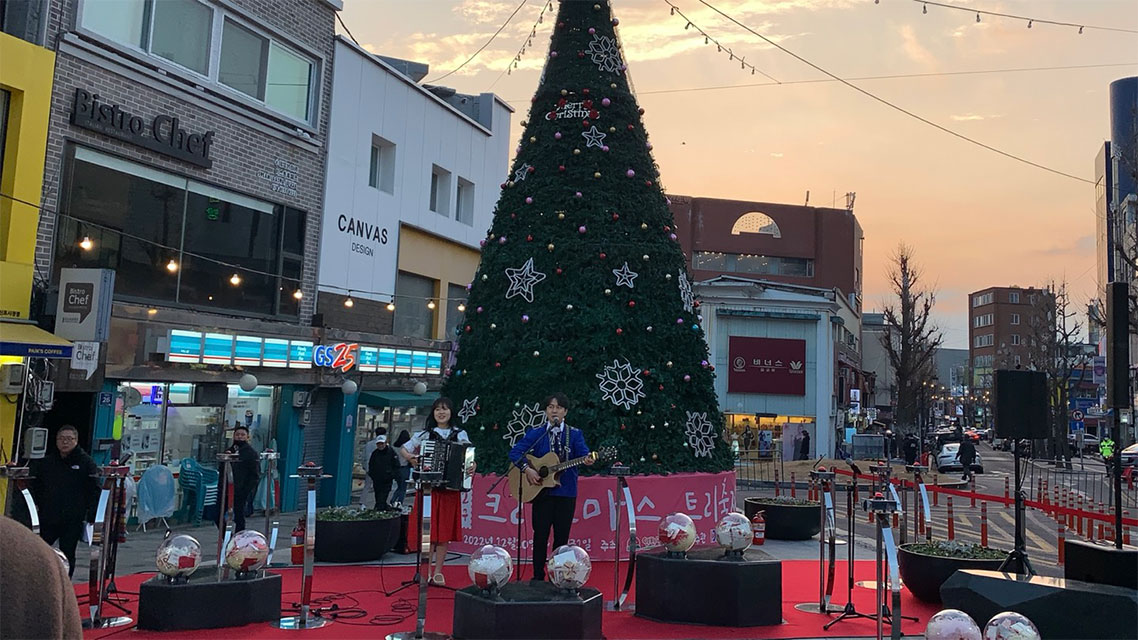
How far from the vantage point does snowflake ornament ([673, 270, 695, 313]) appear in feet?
35.8

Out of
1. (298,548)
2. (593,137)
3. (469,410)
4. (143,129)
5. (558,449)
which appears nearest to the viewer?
(558,449)

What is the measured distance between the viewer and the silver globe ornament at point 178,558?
6.39 m

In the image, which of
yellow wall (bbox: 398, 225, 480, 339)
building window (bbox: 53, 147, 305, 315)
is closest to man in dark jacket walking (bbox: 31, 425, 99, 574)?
building window (bbox: 53, 147, 305, 315)

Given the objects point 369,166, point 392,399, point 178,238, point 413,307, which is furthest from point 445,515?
point 413,307

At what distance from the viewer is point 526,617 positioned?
5.84 m

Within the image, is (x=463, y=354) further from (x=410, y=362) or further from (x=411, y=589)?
(x=410, y=362)

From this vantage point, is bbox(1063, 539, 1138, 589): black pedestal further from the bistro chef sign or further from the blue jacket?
the bistro chef sign

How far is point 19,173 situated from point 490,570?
9399mm

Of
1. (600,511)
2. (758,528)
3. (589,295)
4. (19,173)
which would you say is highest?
(19,173)

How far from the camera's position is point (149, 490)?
43.0 feet

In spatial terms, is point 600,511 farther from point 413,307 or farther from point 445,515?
point 413,307

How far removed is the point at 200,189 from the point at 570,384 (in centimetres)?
816

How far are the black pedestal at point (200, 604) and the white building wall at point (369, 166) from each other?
11.1 m

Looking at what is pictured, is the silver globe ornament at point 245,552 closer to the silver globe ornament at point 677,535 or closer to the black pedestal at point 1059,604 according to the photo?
the silver globe ornament at point 677,535
